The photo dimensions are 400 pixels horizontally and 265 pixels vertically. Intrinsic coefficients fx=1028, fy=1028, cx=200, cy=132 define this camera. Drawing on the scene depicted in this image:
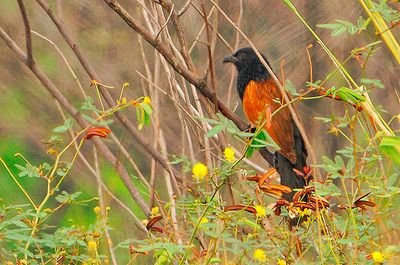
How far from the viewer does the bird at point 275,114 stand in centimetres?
369

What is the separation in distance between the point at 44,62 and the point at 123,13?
245 centimetres

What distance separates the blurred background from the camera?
179 inches

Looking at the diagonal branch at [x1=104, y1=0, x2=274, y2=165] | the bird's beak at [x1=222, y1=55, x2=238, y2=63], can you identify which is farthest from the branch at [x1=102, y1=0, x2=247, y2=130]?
the bird's beak at [x1=222, y1=55, x2=238, y2=63]

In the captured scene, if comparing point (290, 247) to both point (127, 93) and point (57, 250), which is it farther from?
point (127, 93)

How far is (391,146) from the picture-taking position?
1.86 m

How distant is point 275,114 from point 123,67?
1.18m

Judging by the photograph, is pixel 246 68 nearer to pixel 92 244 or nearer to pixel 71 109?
pixel 71 109

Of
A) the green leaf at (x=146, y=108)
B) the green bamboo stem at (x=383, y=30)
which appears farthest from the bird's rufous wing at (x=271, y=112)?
the green leaf at (x=146, y=108)

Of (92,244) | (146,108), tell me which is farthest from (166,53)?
(92,244)

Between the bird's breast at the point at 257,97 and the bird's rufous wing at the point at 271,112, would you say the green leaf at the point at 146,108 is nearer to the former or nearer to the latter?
the bird's rufous wing at the point at 271,112

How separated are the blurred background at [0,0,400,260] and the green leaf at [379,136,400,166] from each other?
2.53 metres

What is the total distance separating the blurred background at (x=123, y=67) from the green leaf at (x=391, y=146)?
253 centimetres

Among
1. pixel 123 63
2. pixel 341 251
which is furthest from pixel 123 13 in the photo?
pixel 123 63

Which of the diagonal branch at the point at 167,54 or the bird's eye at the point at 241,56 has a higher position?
the diagonal branch at the point at 167,54
